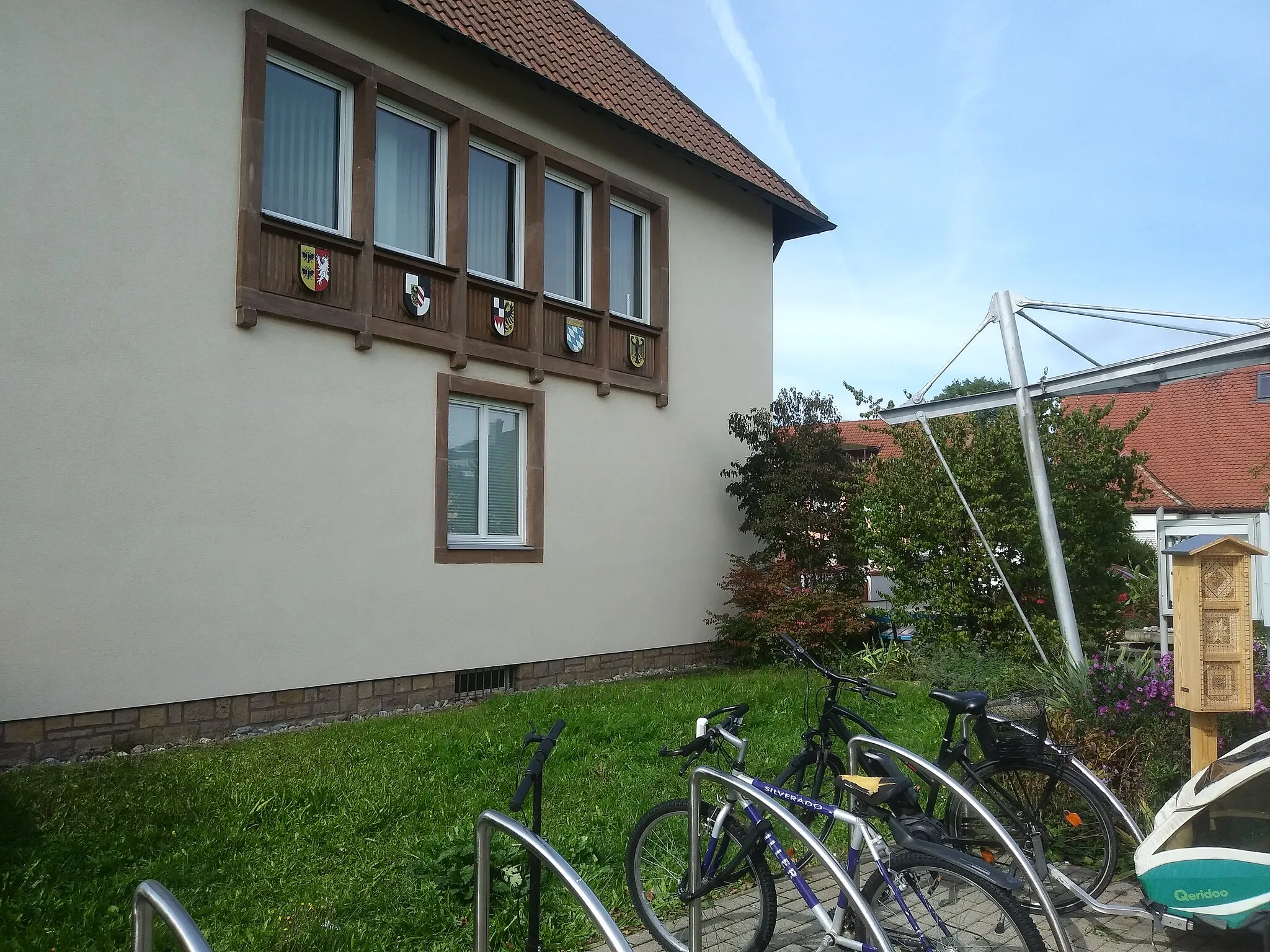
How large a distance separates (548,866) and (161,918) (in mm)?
1004

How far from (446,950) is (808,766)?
1788 mm

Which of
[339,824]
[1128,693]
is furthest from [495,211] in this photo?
[1128,693]

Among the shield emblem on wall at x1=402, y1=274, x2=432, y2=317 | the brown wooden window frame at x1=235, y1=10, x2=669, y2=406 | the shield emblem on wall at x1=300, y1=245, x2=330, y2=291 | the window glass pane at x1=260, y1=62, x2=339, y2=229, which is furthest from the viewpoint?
the shield emblem on wall at x1=402, y1=274, x2=432, y2=317

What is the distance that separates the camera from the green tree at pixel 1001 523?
11.9m

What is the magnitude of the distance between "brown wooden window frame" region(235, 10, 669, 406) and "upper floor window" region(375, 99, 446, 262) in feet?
0.38

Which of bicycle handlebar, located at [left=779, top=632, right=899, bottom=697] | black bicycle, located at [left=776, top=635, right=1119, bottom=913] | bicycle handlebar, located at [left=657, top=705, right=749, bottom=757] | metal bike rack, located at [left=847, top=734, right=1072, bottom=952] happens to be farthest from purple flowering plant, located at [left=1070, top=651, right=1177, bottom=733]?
bicycle handlebar, located at [left=657, top=705, right=749, bottom=757]

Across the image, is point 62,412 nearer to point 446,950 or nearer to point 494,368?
point 494,368

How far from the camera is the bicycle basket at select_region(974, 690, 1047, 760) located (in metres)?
4.89

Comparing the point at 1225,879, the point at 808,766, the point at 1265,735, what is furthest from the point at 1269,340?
the point at 808,766

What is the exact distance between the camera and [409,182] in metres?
11.0

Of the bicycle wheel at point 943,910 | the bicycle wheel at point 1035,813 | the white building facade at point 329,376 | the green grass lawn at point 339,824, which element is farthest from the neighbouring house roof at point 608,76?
the bicycle wheel at point 943,910

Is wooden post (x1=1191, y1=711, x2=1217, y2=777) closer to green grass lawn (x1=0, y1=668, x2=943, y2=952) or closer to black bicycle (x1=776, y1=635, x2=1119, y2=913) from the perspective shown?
black bicycle (x1=776, y1=635, x2=1119, y2=913)

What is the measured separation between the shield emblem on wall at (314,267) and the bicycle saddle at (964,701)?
7.03m

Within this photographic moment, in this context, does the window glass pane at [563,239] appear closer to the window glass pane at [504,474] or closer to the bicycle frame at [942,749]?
the window glass pane at [504,474]
